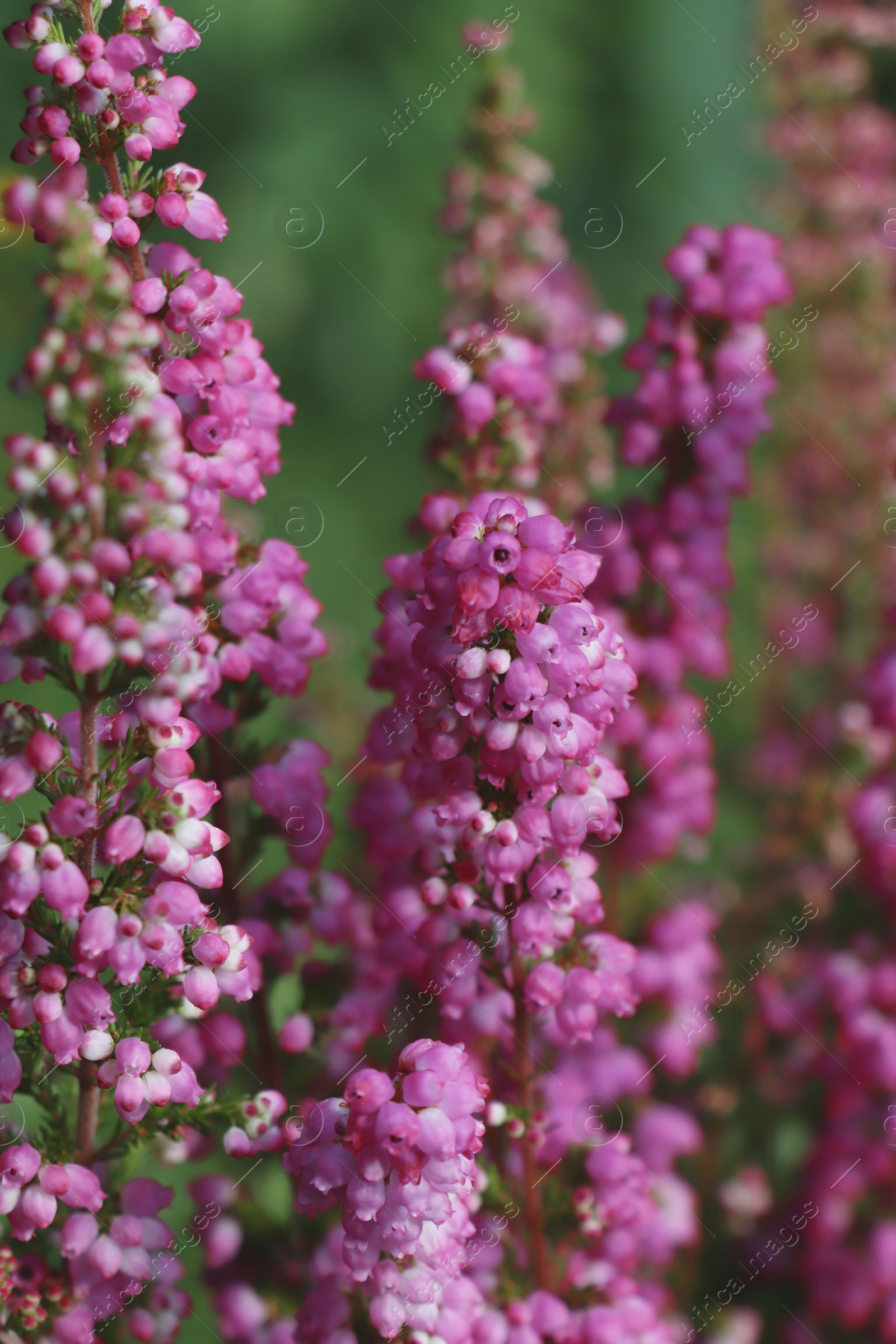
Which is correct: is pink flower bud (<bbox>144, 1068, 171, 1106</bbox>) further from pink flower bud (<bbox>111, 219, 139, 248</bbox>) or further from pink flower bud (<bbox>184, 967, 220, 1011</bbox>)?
pink flower bud (<bbox>111, 219, 139, 248</bbox>)

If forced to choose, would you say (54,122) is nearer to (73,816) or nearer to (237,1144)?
(73,816)

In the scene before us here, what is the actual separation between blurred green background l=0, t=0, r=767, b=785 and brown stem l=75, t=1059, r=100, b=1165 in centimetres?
140

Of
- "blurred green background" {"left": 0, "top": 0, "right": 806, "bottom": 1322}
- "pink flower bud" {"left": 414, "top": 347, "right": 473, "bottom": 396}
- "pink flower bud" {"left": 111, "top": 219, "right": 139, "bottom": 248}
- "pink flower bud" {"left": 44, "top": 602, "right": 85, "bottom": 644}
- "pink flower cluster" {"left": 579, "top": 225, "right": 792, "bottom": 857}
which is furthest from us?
"blurred green background" {"left": 0, "top": 0, "right": 806, "bottom": 1322}

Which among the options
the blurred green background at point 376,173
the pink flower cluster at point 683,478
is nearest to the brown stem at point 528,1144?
the pink flower cluster at point 683,478

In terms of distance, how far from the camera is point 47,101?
0.70 meters

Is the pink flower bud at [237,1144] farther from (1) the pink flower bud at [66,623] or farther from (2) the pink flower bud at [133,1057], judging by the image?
(1) the pink flower bud at [66,623]

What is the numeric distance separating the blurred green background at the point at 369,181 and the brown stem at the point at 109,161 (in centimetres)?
133

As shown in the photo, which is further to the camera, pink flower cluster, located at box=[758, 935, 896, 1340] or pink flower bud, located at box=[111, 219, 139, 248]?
pink flower cluster, located at box=[758, 935, 896, 1340]

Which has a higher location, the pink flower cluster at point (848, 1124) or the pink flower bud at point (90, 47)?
the pink flower bud at point (90, 47)

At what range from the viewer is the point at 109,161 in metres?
0.71

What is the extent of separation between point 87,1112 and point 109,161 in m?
0.51

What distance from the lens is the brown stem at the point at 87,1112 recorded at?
2.30 feet

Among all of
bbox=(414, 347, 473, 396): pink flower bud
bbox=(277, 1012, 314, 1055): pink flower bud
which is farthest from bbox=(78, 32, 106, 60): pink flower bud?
bbox=(277, 1012, 314, 1055): pink flower bud

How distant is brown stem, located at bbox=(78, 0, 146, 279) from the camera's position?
2.25ft
